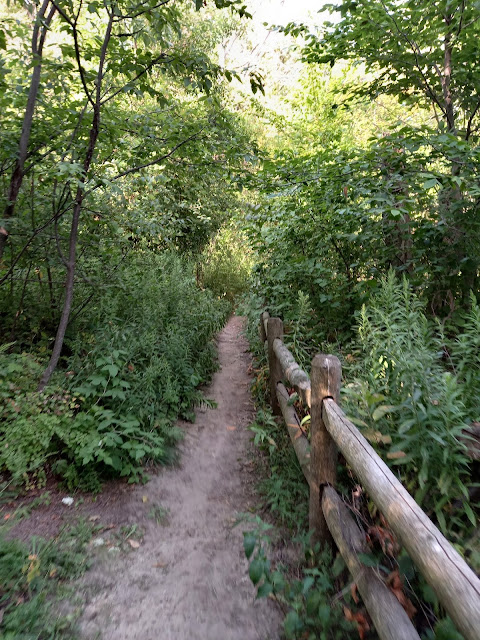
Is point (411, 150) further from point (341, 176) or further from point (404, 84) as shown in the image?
point (404, 84)

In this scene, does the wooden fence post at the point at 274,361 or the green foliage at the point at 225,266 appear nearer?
the wooden fence post at the point at 274,361

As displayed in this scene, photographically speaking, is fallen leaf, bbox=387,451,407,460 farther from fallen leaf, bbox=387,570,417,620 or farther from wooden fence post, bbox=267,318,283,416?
wooden fence post, bbox=267,318,283,416

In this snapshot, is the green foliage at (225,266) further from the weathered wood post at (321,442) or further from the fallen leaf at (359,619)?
the fallen leaf at (359,619)

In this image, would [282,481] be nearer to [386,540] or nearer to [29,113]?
[386,540]

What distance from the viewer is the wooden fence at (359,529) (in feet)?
3.70

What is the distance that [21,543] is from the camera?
8.06ft

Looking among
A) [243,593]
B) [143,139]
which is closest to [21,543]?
[243,593]

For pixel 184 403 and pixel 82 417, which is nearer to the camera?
pixel 82 417

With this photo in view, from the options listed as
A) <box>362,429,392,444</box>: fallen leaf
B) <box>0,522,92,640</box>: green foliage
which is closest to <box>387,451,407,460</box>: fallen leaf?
<box>362,429,392,444</box>: fallen leaf

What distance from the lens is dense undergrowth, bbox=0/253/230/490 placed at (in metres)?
3.19

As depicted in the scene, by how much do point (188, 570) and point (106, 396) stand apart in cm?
181

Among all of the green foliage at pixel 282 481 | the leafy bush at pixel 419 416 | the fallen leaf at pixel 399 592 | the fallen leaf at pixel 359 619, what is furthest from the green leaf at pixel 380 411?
the green foliage at pixel 282 481

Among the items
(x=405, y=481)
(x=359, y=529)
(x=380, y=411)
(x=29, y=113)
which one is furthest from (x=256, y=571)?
(x=29, y=113)

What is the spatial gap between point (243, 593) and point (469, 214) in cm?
399
